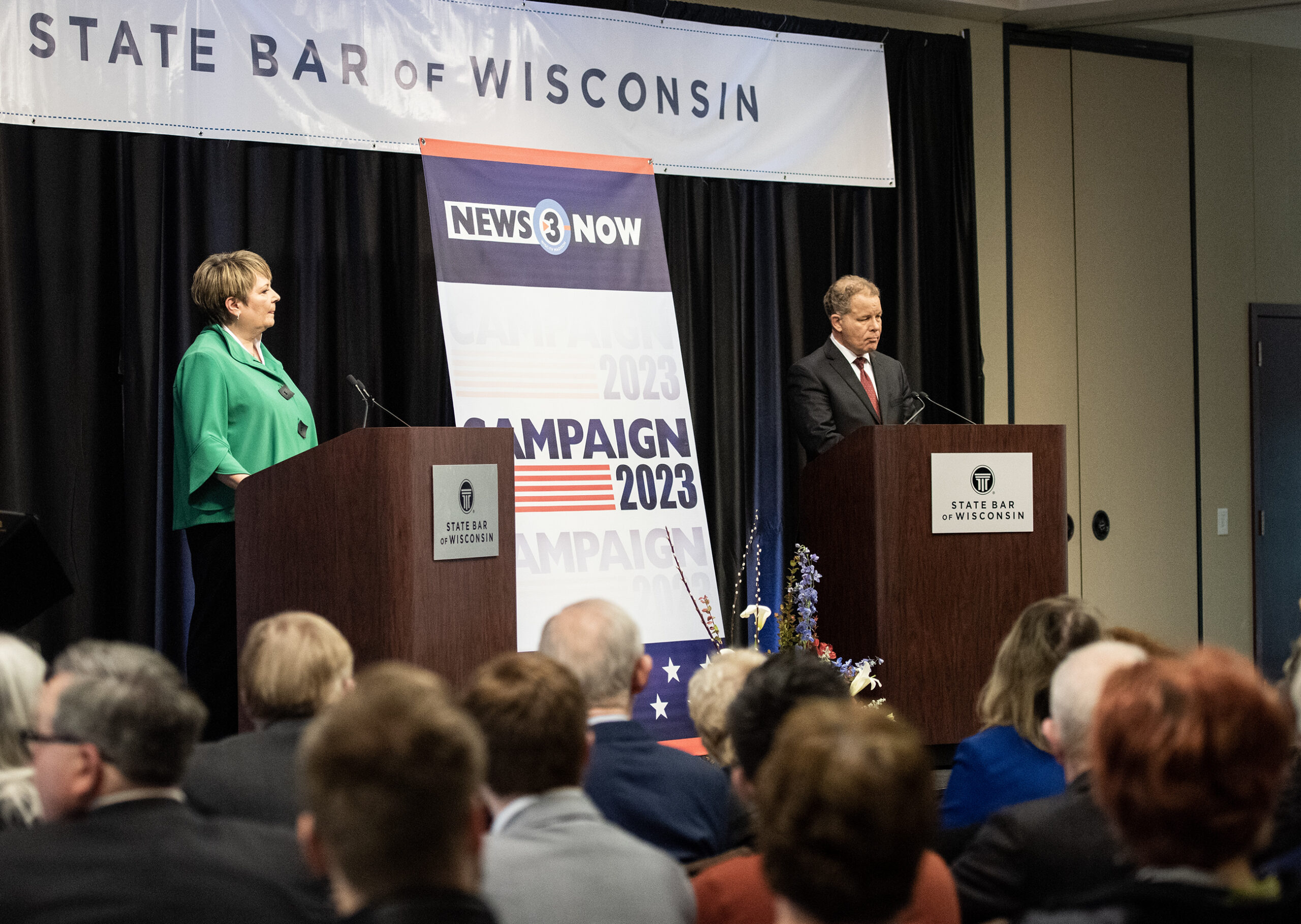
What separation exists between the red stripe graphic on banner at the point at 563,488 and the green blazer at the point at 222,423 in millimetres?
954

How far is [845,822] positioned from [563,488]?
12.6ft

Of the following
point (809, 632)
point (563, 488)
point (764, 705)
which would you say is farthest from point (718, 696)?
point (563, 488)

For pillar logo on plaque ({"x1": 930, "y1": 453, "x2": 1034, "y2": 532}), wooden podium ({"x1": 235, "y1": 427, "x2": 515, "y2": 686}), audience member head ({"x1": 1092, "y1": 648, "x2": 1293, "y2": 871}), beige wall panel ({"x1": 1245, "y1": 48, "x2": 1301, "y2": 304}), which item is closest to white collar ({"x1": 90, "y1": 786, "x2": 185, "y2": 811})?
audience member head ({"x1": 1092, "y1": 648, "x2": 1293, "y2": 871})

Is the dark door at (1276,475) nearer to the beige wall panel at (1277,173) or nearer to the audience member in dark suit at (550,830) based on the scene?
the beige wall panel at (1277,173)

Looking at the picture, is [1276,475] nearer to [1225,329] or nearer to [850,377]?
[1225,329]

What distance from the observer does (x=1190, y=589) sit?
6734mm

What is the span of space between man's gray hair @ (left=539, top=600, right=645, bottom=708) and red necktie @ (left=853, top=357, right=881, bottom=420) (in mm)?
3017

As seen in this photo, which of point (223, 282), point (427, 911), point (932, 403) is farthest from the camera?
point (932, 403)

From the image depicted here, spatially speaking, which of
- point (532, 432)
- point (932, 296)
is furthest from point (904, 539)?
point (932, 296)

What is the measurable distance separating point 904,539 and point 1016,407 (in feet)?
8.47

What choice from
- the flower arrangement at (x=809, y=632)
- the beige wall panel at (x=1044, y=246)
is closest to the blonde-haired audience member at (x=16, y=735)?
the flower arrangement at (x=809, y=632)

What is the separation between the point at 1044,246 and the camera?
6.62m

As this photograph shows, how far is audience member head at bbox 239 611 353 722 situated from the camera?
2.13 m

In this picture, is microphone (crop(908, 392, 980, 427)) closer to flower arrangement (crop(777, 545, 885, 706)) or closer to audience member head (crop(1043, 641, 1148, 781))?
flower arrangement (crop(777, 545, 885, 706))
